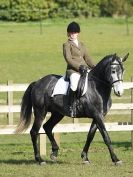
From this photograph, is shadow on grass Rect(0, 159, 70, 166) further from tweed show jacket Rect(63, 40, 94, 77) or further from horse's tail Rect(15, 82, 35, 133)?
tweed show jacket Rect(63, 40, 94, 77)

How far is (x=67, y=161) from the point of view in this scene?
11.9 m

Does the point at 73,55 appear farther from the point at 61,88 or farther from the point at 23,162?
the point at 23,162

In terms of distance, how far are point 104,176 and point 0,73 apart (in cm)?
2056

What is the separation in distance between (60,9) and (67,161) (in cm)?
6709

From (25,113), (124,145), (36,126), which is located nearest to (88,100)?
(36,126)

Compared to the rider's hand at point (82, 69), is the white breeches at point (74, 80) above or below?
below

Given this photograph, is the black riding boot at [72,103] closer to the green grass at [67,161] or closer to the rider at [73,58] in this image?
the rider at [73,58]

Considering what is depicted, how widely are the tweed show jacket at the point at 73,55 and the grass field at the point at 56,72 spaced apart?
1619mm

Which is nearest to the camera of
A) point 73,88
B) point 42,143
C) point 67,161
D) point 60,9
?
point 73,88

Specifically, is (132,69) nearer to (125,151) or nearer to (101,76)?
(125,151)

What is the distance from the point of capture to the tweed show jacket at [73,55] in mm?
11266

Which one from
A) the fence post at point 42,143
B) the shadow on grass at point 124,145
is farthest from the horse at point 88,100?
the shadow on grass at point 124,145

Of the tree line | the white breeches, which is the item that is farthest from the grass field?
the tree line

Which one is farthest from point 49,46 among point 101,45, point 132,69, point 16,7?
point 16,7
